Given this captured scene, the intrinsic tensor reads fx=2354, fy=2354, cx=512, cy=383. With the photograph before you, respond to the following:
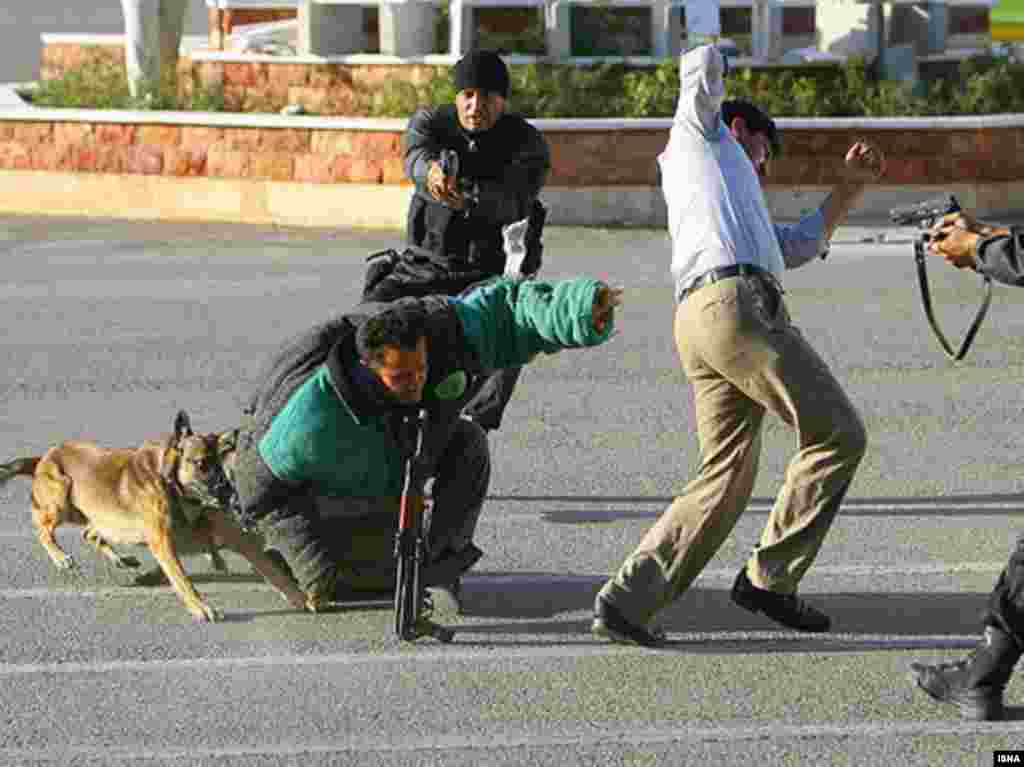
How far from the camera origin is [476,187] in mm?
9430

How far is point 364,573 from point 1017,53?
13.1 meters

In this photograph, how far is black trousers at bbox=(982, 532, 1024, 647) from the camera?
6918 millimetres

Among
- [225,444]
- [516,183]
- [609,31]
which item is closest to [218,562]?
[225,444]

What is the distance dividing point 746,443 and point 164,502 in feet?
6.91

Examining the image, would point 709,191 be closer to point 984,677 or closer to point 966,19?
point 984,677

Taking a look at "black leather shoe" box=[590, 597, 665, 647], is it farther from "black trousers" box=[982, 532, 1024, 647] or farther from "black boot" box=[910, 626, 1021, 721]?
"black trousers" box=[982, 532, 1024, 647]

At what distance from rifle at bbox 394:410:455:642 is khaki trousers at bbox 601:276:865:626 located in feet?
2.04

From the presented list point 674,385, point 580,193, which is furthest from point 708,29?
point 580,193

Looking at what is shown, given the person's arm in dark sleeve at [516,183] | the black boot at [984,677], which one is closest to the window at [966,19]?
the person's arm in dark sleeve at [516,183]

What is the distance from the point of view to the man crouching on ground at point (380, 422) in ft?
25.2

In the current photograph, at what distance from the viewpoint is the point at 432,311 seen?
26.0 feet

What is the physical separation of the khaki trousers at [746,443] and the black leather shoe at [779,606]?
35 millimetres

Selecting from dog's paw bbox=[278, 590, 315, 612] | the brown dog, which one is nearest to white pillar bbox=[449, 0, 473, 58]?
the brown dog

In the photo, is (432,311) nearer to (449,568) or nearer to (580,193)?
(449,568)
